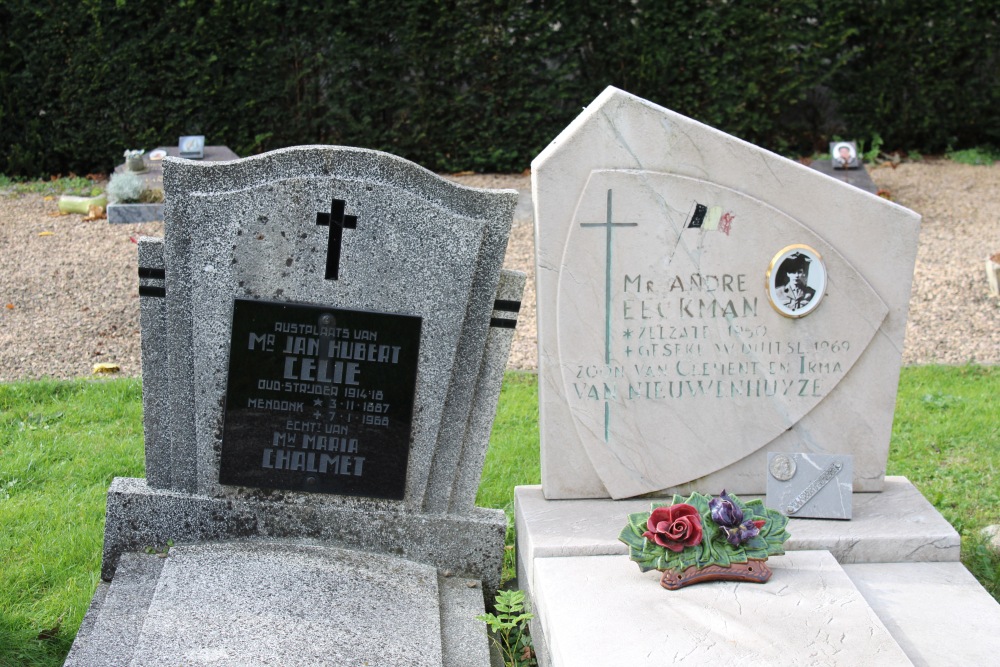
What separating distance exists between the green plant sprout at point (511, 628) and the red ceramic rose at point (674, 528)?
497mm

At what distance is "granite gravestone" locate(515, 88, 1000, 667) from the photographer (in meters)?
3.58

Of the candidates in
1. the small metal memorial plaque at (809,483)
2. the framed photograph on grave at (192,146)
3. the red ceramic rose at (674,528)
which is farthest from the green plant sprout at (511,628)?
the framed photograph on grave at (192,146)

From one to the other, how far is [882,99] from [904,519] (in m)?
7.25

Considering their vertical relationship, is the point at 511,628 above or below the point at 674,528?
below

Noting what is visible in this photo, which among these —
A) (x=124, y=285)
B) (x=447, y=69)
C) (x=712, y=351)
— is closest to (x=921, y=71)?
(x=447, y=69)

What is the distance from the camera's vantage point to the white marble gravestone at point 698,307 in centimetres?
363

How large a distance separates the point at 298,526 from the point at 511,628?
793 millimetres

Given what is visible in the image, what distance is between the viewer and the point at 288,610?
3275 mm

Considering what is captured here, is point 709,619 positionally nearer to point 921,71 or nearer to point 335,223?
point 335,223

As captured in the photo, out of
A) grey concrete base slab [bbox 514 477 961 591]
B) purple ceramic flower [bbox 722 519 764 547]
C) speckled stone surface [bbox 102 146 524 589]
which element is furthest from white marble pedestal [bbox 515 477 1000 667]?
speckled stone surface [bbox 102 146 524 589]

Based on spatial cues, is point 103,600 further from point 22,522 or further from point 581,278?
point 581,278

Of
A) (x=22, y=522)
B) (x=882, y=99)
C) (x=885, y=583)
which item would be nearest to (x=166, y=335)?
(x=22, y=522)

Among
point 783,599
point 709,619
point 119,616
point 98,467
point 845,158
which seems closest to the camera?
point 709,619

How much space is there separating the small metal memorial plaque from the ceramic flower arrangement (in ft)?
1.19
